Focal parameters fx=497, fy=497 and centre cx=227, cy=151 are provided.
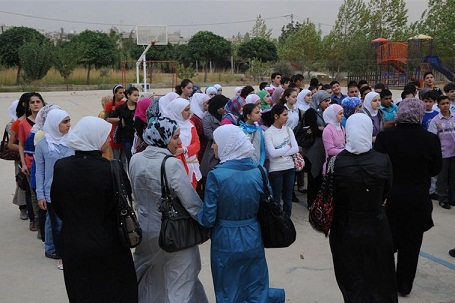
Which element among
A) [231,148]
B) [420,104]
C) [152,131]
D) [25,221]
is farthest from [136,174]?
[25,221]

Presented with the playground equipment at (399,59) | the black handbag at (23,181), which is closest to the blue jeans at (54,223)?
the black handbag at (23,181)

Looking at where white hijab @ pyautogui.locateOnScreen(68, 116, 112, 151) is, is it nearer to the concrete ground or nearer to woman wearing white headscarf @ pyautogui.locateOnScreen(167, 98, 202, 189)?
the concrete ground

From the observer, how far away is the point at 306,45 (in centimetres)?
4338

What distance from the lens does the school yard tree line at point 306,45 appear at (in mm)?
36844

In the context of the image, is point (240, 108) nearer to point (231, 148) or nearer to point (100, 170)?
point (231, 148)

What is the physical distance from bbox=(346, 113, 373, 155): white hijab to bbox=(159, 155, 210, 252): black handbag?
1.32 meters

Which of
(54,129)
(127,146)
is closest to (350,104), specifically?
(127,146)

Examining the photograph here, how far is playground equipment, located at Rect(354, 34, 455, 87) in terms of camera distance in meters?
30.7

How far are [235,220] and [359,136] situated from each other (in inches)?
43.9

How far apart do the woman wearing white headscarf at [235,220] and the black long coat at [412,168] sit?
4.78 feet

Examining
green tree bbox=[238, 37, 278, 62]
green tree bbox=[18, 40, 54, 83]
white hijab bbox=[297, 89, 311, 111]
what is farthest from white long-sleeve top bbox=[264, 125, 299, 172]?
green tree bbox=[238, 37, 278, 62]

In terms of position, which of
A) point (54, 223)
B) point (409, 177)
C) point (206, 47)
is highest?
point (206, 47)

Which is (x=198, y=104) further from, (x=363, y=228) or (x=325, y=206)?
(x=363, y=228)

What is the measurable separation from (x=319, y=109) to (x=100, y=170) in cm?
464
